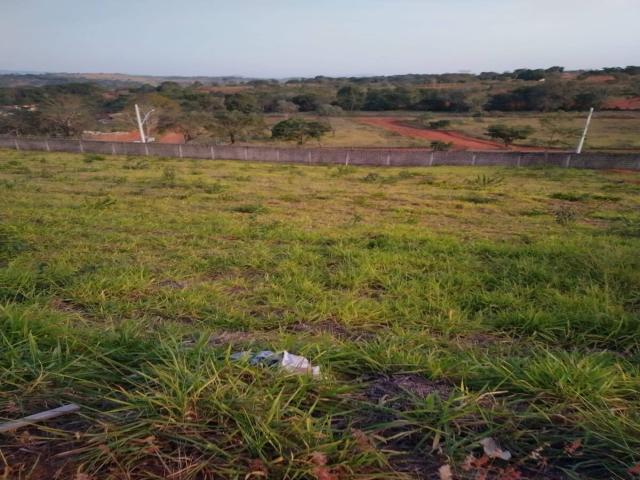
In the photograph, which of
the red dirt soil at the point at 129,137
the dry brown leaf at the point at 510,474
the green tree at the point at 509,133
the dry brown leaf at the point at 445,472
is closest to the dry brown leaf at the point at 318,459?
the dry brown leaf at the point at 445,472

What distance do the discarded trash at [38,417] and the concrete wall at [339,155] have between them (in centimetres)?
1862

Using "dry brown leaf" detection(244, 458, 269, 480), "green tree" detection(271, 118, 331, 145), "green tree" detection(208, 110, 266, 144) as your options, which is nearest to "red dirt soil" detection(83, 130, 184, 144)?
"green tree" detection(208, 110, 266, 144)

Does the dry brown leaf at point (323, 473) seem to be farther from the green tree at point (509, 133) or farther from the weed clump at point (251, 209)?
the green tree at point (509, 133)

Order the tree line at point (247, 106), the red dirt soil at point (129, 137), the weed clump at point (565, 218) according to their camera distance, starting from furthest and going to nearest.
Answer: the red dirt soil at point (129, 137) → the tree line at point (247, 106) → the weed clump at point (565, 218)

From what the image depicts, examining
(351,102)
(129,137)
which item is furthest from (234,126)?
(351,102)

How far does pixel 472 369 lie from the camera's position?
6.30 ft

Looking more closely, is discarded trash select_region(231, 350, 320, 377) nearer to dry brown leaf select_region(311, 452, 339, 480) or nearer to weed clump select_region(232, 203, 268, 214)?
dry brown leaf select_region(311, 452, 339, 480)

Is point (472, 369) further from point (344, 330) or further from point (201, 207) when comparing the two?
point (201, 207)

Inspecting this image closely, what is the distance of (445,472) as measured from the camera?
129 centimetres

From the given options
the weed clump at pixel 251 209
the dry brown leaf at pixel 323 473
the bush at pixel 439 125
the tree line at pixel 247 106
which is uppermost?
the tree line at pixel 247 106

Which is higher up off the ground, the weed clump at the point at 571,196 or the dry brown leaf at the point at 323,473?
the dry brown leaf at the point at 323,473

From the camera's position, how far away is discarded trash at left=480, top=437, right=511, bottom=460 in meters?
1.38

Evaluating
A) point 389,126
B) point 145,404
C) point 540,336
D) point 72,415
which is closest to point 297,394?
point 145,404

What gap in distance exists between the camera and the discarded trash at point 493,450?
4.51 feet
